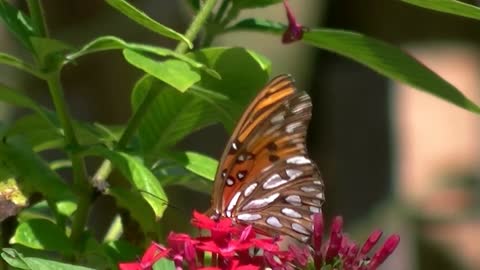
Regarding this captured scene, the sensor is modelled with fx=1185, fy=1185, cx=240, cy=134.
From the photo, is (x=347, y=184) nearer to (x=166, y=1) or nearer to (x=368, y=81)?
(x=368, y=81)

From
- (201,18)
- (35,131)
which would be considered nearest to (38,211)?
(35,131)

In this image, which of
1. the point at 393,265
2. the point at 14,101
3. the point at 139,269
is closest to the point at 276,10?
the point at 393,265

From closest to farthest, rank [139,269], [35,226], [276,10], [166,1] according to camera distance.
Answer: [139,269] → [35,226] → [166,1] → [276,10]

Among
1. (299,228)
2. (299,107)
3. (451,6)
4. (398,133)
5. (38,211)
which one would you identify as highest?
(451,6)

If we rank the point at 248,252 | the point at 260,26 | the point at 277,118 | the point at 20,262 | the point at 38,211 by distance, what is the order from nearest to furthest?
the point at 20,262, the point at 248,252, the point at 277,118, the point at 260,26, the point at 38,211

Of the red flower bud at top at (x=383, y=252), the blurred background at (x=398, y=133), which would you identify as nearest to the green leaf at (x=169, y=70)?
the red flower bud at top at (x=383, y=252)

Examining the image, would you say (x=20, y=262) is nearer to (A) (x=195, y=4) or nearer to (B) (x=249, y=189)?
(B) (x=249, y=189)

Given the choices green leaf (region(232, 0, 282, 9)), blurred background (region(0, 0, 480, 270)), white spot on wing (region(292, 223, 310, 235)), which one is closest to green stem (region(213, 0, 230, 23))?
green leaf (region(232, 0, 282, 9))
